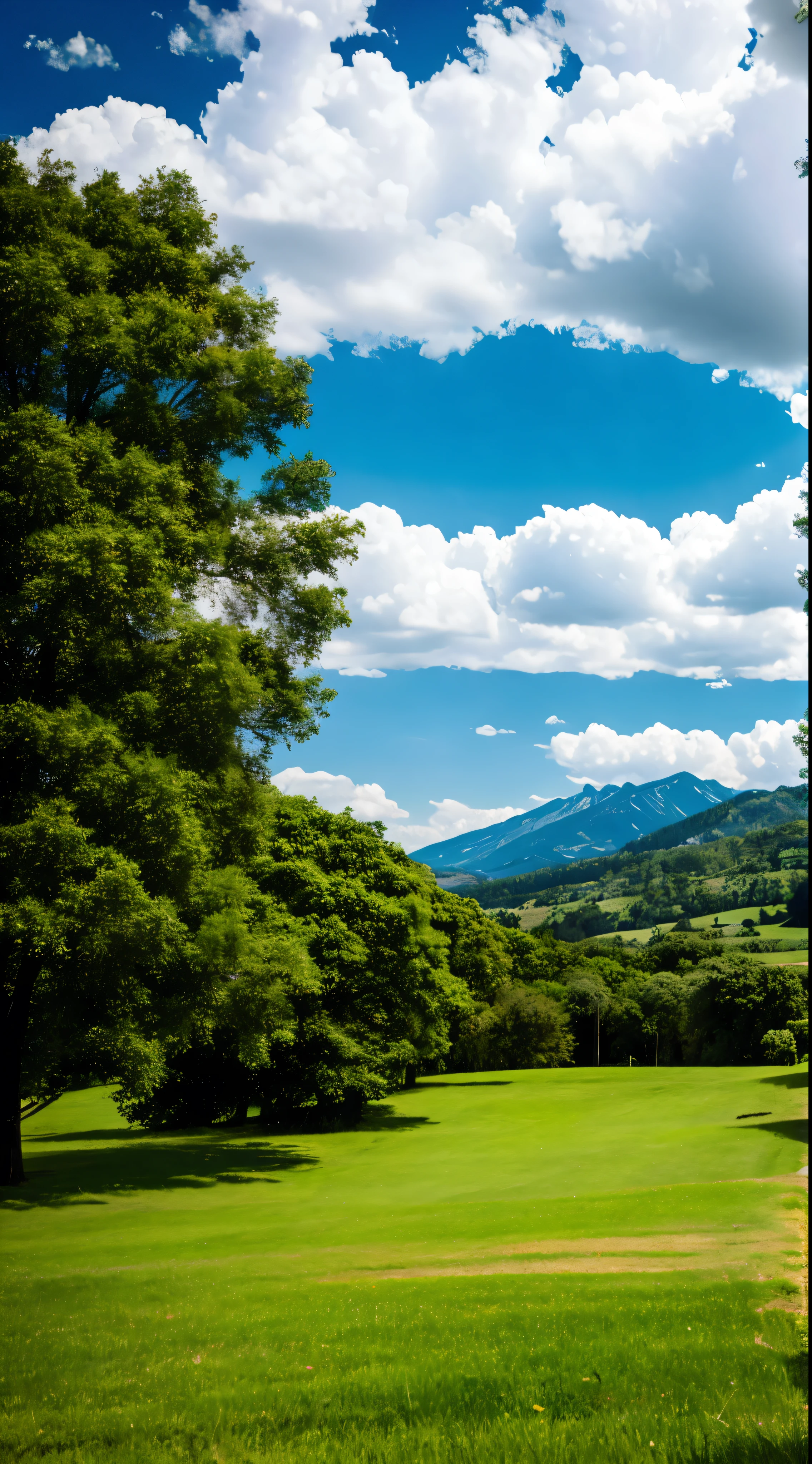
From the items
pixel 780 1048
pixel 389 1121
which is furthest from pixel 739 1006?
pixel 389 1121

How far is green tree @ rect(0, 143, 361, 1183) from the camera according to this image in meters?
14.6

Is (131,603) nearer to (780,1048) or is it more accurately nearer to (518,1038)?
(780,1048)

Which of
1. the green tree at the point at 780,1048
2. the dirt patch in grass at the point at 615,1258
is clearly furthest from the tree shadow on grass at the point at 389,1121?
the dirt patch in grass at the point at 615,1258

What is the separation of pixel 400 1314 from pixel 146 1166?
17385mm

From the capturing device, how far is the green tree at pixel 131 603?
1456 centimetres

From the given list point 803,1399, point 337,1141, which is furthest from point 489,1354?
point 337,1141

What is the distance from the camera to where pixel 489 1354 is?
7.80 metres

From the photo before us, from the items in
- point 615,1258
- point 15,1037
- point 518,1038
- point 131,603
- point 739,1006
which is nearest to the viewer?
point 615,1258

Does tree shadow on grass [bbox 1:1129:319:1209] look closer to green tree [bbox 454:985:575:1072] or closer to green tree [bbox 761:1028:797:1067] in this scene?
green tree [bbox 761:1028:797:1067]

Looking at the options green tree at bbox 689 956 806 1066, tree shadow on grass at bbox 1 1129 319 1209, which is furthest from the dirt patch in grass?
green tree at bbox 689 956 806 1066

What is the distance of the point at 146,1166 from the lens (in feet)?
79.6

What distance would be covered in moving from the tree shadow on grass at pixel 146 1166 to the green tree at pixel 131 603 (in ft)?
5.53

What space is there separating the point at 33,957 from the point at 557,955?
71258 mm

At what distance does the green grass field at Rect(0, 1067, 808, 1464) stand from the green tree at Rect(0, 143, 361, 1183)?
14.2ft
